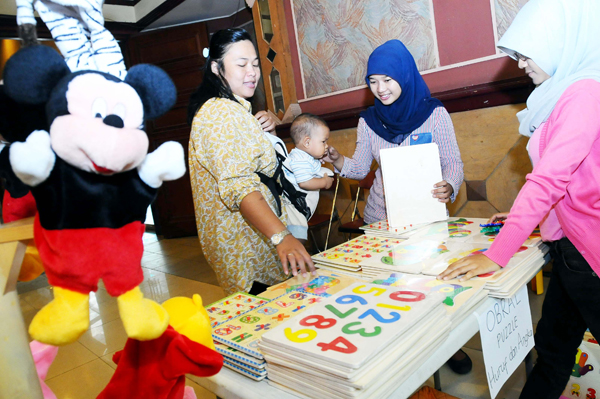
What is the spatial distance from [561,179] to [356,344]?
741 mm

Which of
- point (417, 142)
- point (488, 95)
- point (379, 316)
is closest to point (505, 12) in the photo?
point (488, 95)

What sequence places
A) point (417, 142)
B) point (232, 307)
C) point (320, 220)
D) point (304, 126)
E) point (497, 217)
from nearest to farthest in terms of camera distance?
point (232, 307)
point (497, 217)
point (417, 142)
point (304, 126)
point (320, 220)

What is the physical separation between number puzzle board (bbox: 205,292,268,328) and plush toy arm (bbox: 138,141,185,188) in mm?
560

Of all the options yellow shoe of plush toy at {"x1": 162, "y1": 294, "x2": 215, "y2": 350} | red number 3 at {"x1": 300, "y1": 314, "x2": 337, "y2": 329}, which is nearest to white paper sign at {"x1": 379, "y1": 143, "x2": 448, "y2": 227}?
red number 3 at {"x1": 300, "y1": 314, "x2": 337, "y2": 329}

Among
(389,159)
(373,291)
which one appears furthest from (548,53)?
(373,291)

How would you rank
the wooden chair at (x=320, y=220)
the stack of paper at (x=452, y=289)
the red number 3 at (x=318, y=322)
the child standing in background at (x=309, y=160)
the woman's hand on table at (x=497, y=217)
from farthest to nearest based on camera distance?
the wooden chair at (x=320, y=220), the child standing in background at (x=309, y=160), the woman's hand on table at (x=497, y=217), the stack of paper at (x=452, y=289), the red number 3 at (x=318, y=322)

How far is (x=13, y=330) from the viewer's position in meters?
0.53

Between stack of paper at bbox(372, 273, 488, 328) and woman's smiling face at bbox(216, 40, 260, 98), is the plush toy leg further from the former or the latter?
woman's smiling face at bbox(216, 40, 260, 98)

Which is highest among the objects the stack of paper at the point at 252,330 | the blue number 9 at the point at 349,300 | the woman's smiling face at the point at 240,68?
the woman's smiling face at the point at 240,68

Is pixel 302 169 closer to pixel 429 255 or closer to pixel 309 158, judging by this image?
pixel 309 158

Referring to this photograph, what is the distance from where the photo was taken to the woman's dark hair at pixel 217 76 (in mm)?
1423

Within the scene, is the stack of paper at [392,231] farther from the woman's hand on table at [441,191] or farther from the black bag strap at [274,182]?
the black bag strap at [274,182]

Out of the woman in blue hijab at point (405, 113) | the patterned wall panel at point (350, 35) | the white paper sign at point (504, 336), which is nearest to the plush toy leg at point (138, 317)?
the white paper sign at point (504, 336)

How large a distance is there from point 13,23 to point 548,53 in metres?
5.31
